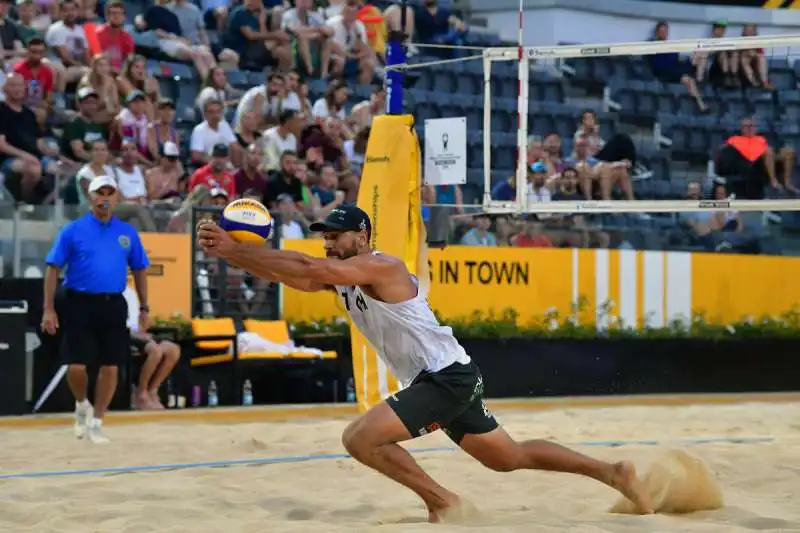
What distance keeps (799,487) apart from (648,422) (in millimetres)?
4635

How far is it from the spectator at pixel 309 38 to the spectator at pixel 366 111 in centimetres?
80

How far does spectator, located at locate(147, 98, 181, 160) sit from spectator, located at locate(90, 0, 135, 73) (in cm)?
67

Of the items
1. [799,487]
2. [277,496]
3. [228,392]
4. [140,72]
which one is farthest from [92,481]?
[140,72]

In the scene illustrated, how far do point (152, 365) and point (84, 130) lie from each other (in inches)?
103

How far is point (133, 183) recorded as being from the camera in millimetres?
13852

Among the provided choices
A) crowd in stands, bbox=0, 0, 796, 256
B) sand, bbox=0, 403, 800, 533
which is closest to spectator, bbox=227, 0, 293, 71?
crowd in stands, bbox=0, 0, 796, 256

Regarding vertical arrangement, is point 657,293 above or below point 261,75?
below

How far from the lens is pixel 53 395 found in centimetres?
1271

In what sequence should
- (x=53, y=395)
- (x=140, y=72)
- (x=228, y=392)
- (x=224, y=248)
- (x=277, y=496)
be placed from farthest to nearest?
(x=140, y=72), (x=228, y=392), (x=53, y=395), (x=277, y=496), (x=224, y=248)

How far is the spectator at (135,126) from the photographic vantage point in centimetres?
1434

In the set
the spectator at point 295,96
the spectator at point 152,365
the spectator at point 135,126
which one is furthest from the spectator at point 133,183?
the spectator at point 295,96

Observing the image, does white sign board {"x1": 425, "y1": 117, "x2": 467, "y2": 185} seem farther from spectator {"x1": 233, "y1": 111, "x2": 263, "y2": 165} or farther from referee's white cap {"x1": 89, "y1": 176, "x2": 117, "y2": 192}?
spectator {"x1": 233, "y1": 111, "x2": 263, "y2": 165}

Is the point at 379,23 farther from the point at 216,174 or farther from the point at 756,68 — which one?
the point at 216,174

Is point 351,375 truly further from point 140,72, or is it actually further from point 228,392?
point 140,72
